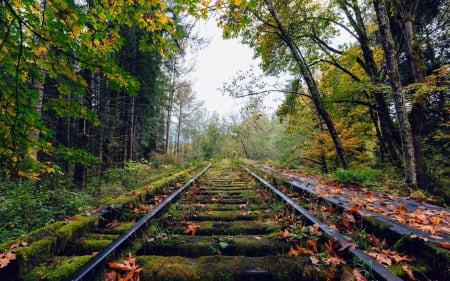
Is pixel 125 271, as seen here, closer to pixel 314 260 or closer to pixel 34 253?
pixel 34 253

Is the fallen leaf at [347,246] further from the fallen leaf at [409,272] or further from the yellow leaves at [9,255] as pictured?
the yellow leaves at [9,255]

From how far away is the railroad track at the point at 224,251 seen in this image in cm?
182

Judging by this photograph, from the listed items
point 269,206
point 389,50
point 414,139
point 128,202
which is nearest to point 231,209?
point 269,206

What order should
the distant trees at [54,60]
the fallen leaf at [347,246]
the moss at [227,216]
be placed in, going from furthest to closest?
1. the moss at [227,216]
2. the distant trees at [54,60]
3. the fallen leaf at [347,246]

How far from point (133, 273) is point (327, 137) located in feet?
45.6

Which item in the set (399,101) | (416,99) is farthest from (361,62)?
(399,101)

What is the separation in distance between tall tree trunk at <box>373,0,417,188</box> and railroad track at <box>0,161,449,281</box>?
3420 mm

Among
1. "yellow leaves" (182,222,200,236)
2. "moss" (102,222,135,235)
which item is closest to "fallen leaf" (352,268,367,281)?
"yellow leaves" (182,222,200,236)

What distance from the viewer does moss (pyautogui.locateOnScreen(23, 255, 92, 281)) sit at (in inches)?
69.6

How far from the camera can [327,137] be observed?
13922 mm

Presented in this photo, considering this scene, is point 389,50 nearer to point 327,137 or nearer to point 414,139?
point 414,139

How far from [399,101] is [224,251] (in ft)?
19.6

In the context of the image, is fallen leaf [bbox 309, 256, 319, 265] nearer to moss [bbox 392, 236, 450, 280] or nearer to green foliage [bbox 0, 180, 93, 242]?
moss [bbox 392, 236, 450, 280]

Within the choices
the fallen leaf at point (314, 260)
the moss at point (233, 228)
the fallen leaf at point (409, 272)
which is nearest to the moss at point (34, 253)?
the moss at point (233, 228)
